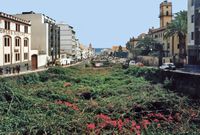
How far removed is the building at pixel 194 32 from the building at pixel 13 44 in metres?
29.0

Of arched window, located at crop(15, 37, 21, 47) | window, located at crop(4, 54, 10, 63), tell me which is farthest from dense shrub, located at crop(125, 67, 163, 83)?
arched window, located at crop(15, 37, 21, 47)

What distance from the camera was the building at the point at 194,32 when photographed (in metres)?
52.3

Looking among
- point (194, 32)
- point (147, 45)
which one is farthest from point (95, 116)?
point (147, 45)

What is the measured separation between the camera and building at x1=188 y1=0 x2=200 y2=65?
172 ft

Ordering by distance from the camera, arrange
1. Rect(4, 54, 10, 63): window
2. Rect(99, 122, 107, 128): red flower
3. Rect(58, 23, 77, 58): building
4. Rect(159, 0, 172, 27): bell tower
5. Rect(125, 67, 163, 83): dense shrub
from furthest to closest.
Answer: Rect(58, 23, 77, 58): building
Rect(159, 0, 172, 27): bell tower
Rect(4, 54, 10, 63): window
Rect(125, 67, 163, 83): dense shrub
Rect(99, 122, 107, 128): red flower

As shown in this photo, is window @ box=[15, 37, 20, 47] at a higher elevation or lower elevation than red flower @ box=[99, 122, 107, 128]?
higher

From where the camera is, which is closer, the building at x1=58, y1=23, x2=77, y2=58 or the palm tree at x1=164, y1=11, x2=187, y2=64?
the palm tree at x1=164, y1=11, x2=187, y2=64

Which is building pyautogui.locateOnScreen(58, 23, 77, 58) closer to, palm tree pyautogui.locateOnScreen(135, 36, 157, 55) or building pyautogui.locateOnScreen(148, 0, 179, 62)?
building pyautogui.locateOnScreen(148, 0, 179, 62)

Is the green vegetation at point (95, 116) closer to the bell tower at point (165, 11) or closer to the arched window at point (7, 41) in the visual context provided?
the arched window at point (7, 41)

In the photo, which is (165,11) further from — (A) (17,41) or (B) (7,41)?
(B) (7,41)

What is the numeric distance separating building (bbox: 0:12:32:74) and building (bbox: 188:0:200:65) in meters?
29.0

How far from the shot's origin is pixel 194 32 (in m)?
53.5

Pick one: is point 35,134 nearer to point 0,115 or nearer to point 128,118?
point 0,115

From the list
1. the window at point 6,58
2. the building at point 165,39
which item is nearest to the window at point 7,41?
the window at point 6,58
